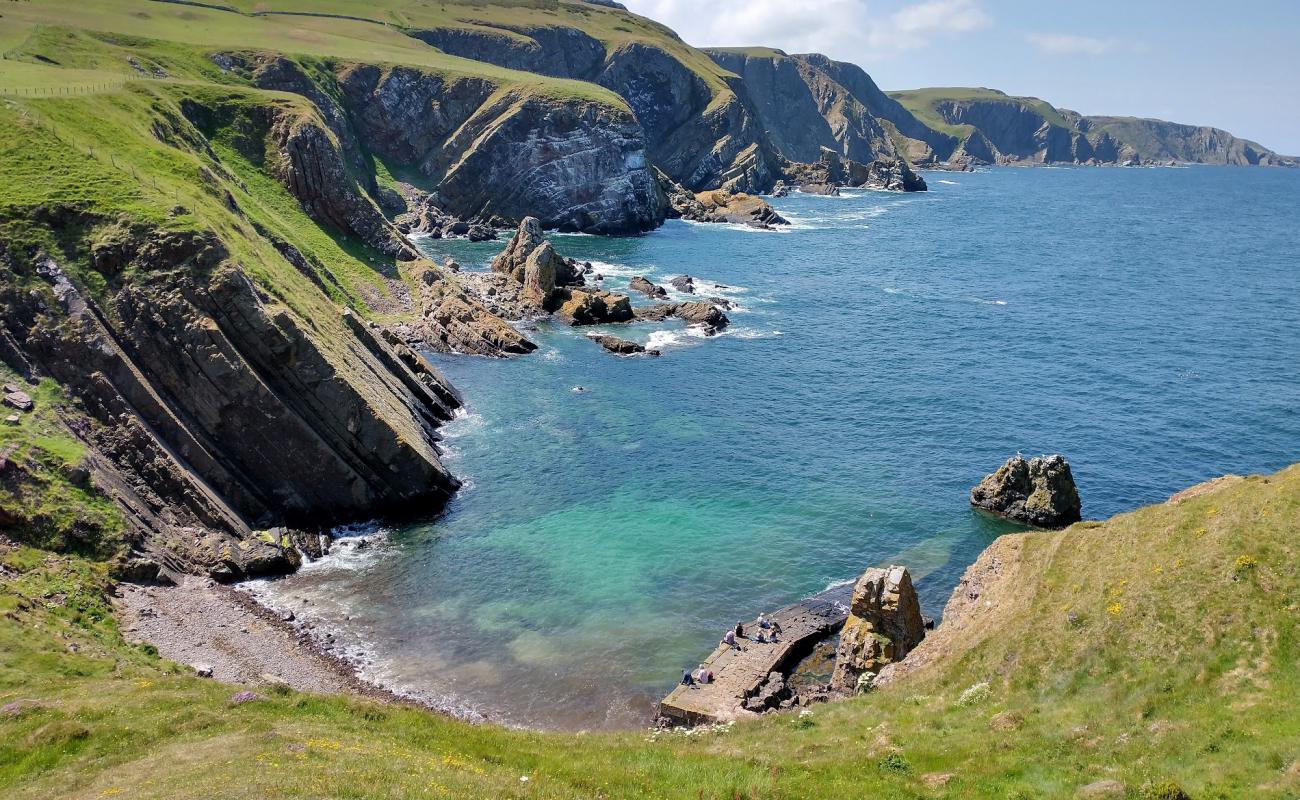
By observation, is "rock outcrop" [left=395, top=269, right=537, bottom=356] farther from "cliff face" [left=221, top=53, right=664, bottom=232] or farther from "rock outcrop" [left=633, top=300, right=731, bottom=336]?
"cliff face" [left=221, top=53, right=664, bottom=232]

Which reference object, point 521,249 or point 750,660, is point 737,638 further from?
point 521,249

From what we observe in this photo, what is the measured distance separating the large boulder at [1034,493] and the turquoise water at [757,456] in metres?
1.90

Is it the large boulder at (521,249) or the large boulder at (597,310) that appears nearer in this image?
the large boulder at (597,310)

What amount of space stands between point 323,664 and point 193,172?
53865 mm

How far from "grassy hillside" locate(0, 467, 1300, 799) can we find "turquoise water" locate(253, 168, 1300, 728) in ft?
42.4

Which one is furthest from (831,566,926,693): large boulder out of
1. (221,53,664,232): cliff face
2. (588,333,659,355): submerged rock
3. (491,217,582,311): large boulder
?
(221,53,664,232): cliff face

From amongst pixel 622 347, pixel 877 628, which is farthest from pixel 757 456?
pixel 622 347

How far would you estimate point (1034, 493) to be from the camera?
61.3 m

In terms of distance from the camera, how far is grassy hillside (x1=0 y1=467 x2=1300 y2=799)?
24.0 m

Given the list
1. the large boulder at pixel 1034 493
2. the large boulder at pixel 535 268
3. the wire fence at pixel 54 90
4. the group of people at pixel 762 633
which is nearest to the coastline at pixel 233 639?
the group of people at pixel 762 633

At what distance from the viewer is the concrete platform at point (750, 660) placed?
40.8m

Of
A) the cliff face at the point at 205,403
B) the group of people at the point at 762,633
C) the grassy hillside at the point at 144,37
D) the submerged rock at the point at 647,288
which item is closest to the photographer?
→ the group of people at the point at 762,633

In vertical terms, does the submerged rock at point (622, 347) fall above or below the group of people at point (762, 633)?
above

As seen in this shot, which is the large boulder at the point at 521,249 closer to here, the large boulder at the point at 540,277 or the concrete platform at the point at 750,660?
the large boulder at the point at 540,277
